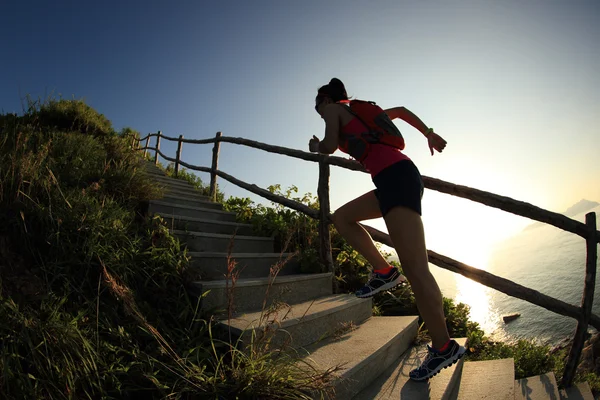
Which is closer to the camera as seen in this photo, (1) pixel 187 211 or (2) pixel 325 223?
(2) pixel 325 223

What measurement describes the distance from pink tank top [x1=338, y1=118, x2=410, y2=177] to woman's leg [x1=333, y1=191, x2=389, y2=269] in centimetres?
29

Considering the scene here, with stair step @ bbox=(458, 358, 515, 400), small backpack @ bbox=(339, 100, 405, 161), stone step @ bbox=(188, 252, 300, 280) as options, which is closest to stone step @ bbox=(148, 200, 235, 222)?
stone step @ bbox=(188, 252, 300, 280)

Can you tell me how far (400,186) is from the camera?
6.24 ft

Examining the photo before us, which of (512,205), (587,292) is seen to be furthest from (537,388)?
(512,205)

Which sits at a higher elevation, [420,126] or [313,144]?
[420,126]

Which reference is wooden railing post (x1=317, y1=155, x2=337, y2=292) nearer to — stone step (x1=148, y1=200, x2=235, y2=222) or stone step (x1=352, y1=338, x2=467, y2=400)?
stone step (x1=352, y1=338, x2=467, y2=400)

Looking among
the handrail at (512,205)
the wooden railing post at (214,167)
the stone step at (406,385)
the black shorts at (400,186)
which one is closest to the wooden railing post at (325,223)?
the handrail at (512,205)

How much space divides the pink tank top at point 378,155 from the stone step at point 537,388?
195 cm

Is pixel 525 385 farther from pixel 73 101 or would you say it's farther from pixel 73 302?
pixel 73 101

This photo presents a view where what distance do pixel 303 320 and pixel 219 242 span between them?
70.0 inches

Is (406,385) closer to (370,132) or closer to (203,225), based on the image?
(370,132)

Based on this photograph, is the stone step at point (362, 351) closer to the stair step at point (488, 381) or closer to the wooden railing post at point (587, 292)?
the stair step at point (488, 381)

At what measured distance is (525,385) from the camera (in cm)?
261

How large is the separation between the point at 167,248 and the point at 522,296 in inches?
117
